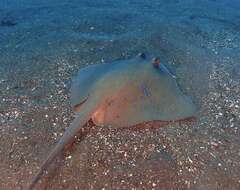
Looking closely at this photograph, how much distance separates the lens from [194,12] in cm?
855

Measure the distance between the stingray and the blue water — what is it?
20 centimetres

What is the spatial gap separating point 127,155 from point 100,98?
0.82 meters

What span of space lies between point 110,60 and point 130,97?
5.44ft

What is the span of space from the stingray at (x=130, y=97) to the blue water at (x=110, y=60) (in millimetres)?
196

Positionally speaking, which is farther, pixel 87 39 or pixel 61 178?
pixel 87 39

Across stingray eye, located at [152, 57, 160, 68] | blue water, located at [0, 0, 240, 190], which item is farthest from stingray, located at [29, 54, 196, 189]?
blue water, located at [0, 0, 240, 190]

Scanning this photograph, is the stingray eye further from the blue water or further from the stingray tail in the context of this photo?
the stingray tail

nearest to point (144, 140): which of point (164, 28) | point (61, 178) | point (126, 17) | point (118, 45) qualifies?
point (61, 178)

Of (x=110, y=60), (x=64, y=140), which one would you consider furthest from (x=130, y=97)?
(x=110, y=60)

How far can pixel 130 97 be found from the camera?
4.15 meters

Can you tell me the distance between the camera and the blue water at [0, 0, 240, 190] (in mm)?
3732

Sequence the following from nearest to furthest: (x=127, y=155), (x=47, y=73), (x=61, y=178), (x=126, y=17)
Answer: (x=61, y=178), (x=127, y=155), (x=47, y=73), (x=126, y=17)

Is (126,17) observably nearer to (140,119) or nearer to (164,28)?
(164,28)

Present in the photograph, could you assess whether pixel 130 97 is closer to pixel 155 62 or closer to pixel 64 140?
pixel 155 62
